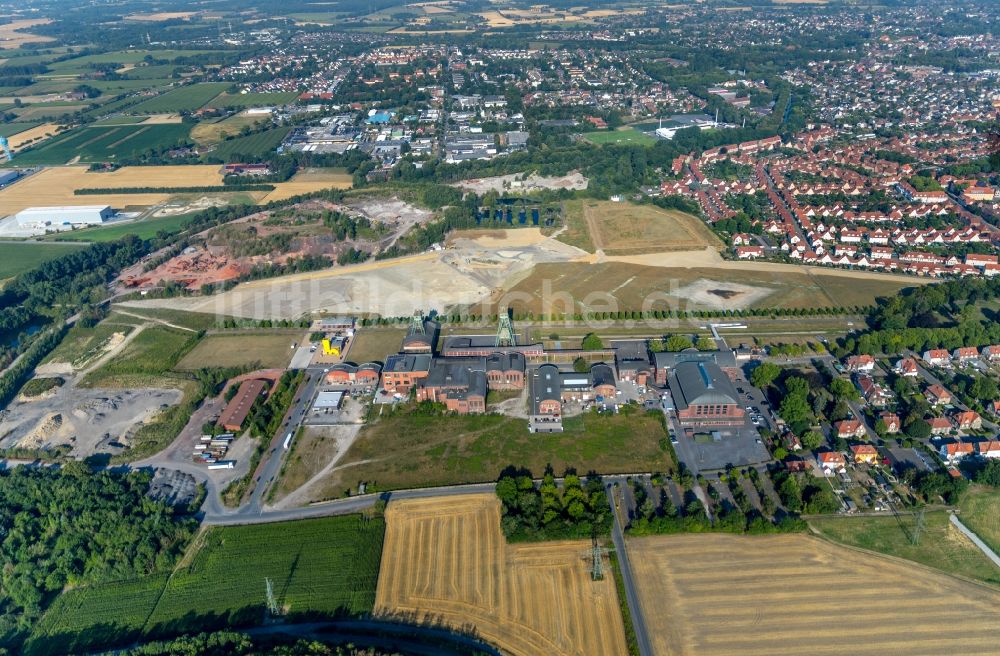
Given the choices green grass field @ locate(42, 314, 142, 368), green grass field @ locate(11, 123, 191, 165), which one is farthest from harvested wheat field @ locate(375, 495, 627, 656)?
green grass field @ locate(11, 123, 191, 165)

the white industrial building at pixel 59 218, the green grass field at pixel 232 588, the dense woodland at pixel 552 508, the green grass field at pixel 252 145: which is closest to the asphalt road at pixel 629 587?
the dense woodland at pixel 552 508

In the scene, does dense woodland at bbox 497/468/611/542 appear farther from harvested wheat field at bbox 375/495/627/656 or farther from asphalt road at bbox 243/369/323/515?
asphalt road at bbox 243/369/323/515

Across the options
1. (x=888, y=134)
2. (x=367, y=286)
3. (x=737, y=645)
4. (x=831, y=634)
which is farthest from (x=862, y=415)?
(x=888, y=134)

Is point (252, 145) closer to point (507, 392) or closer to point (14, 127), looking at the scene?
point (14, 127)

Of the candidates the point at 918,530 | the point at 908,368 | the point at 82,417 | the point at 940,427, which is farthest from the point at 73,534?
the point at 908,368

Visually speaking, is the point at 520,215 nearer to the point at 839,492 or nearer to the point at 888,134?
the point at 839,492

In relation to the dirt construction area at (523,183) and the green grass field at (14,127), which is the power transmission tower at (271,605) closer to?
the dirt construction area at (523,183)
